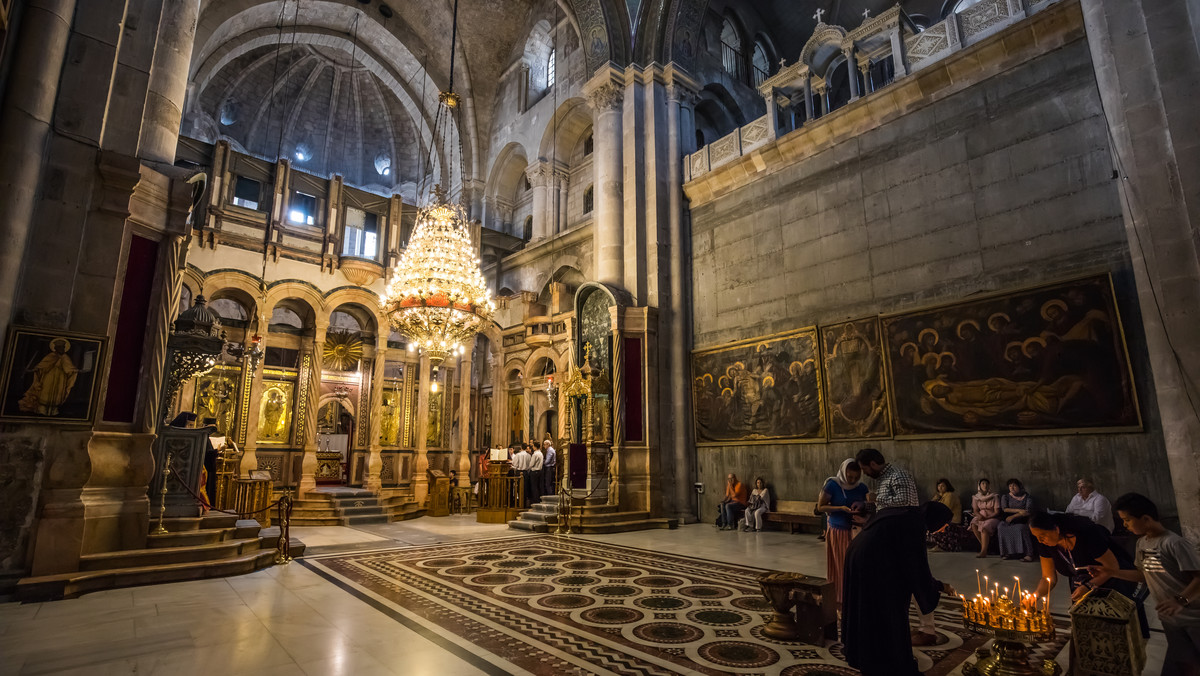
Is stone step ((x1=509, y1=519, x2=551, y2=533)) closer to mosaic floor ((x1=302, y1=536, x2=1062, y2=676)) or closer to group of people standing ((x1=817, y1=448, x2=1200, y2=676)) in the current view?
mosaic floor ((x1=302, y1=536, x2=1062, y2=676))

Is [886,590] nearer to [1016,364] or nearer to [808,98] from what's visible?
[1016,364]

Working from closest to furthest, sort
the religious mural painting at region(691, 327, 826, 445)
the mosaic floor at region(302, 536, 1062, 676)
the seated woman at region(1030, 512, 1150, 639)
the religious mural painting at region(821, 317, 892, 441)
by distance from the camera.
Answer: the seated woman at region(1030, 512, 1150, 639), the mosaic floor at region(302, 536, 1062, 676), the religious mural painting at region(821, 317, 892, 441), the religious mural painting at region(691, 327, 826, 445)

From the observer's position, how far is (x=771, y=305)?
11055 millimetres

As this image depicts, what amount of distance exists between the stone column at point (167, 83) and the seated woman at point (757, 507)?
9.90m

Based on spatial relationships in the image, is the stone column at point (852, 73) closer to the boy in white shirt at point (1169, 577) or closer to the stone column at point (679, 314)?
the stone column at point (679, 314)

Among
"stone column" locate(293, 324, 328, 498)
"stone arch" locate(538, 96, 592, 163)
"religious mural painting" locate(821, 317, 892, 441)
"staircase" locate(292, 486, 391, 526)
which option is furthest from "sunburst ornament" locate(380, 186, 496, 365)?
"stone arch" locate(538, 96, 592, 163)

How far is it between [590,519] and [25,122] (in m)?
8.92

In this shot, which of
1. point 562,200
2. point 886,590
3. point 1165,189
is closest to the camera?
point 886,590

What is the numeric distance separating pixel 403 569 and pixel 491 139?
16.7 metres

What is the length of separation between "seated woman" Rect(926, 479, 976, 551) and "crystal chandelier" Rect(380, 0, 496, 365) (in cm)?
760

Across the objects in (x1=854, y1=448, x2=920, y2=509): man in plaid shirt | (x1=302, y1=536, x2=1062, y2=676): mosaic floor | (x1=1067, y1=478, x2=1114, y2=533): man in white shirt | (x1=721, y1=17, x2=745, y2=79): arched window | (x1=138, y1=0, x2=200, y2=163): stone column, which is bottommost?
(x1=302, y1=536, x2=1062, y2=676): mosaic floor

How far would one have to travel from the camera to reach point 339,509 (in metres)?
12.2

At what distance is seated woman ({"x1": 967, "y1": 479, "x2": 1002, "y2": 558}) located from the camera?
745 cm

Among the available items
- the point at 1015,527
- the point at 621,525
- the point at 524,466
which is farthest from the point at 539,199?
the point at 1015,527
